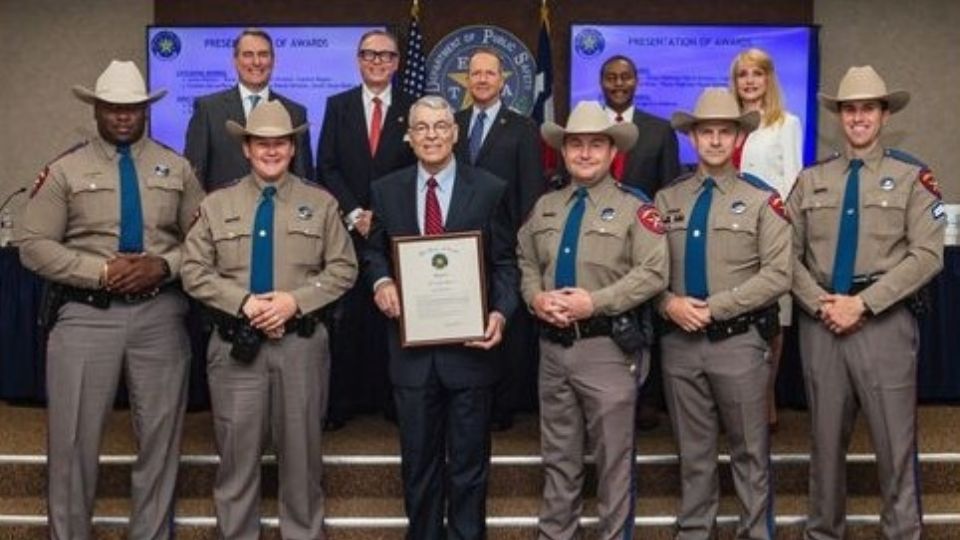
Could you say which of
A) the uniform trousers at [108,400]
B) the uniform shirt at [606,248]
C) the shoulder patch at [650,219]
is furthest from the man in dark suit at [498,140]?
the uniform trousers at [108,400]

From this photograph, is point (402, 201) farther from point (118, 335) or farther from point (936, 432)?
point (936, 432)

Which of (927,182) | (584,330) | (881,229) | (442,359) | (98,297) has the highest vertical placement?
(927,182)

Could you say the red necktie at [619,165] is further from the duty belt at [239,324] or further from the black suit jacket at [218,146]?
the duty belt at [239,324]

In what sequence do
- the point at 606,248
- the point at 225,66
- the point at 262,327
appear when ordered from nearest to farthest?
1. the point at 262,327
2. the point at 606,248
3. the point at 225,66

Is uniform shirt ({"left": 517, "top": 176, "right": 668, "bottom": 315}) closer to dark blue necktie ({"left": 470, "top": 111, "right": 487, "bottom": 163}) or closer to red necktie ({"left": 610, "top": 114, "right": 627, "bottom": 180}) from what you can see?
dark blue necktie ({"left": 470, "top": 111, "right": 487, "bottom": 163})

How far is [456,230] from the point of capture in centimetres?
462

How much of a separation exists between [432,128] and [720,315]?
1.21 meters

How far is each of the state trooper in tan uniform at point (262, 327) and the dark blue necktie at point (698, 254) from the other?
1.24 metres

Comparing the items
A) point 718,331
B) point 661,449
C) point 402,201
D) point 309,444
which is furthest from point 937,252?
point 309,444

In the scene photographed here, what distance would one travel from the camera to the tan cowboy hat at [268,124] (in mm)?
4590

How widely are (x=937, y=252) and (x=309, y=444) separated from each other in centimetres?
236

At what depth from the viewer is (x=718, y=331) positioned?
4617mm

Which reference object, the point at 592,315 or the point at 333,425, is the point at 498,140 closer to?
the point at 592,315

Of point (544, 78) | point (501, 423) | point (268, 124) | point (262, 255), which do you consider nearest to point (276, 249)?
point (262, 255)
